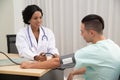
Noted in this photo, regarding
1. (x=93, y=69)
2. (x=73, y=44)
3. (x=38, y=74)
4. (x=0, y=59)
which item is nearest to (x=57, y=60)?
(x=38, y=74)

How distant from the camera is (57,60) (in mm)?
1854

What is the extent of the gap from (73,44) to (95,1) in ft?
2.41

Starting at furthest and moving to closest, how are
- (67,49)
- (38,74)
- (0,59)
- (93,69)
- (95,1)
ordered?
1. (67,49)
2. (95,1)
3. (0,59)
4. (38,74)
5. (93,69)

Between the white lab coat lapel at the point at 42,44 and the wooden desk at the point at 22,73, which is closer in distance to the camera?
the wooden desk at the point at 22,73

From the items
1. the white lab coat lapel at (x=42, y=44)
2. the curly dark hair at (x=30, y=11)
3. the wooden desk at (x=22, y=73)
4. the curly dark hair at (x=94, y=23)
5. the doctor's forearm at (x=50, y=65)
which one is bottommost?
the wooden desk at (x=22, y=73)

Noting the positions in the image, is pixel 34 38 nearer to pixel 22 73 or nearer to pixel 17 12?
pixel 22 73

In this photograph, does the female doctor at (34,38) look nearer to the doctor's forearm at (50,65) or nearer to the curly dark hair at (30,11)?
the curly dark hair at (30,11)

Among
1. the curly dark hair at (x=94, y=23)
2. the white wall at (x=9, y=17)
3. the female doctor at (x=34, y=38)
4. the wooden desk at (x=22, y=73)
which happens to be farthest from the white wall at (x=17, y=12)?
the curly dark hair at (x=94, y=23)

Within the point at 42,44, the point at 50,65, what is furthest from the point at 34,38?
the point at 50,65

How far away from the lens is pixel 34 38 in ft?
8.05

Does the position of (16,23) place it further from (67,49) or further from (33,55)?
(33,55)

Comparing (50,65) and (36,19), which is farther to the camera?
(36,19)

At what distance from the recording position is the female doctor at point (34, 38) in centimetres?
241

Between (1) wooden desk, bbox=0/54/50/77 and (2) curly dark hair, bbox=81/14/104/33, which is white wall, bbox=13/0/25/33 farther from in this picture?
(2) curly dark hair, bbox=81/14/104/33
